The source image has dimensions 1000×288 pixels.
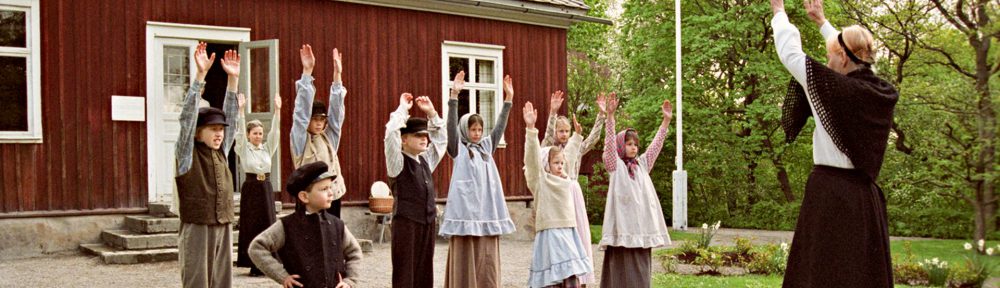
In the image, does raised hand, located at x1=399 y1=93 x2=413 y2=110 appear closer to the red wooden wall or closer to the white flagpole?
the red wooden wall

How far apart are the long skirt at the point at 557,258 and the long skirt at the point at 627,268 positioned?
0.23 metres

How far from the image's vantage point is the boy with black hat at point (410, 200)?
729 cm

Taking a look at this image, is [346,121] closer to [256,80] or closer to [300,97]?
[256,80]

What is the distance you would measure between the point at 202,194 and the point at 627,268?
3420 millimetres

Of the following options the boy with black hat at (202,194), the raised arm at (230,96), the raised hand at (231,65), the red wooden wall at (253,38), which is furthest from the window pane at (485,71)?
the boy with black hat at (202,194)

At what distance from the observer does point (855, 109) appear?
4.69 meters

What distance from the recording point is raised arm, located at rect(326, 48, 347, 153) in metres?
8.28

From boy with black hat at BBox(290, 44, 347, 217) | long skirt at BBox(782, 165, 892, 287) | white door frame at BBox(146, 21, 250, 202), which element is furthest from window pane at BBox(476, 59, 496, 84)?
long skirt at BBox(782, 165, 892, 287)

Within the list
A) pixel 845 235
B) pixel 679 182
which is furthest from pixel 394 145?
pixel 679 182

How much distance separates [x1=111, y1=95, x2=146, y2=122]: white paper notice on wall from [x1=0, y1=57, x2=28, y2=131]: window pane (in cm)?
98

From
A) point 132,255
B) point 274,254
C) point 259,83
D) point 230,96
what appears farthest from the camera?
point 259,83

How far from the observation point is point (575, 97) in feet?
89.5

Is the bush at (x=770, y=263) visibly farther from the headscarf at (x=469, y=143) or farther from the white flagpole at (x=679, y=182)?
the white flagpole at (x=679, y=182)

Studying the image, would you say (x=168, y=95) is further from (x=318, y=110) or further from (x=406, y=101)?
(x=406, y=101)
